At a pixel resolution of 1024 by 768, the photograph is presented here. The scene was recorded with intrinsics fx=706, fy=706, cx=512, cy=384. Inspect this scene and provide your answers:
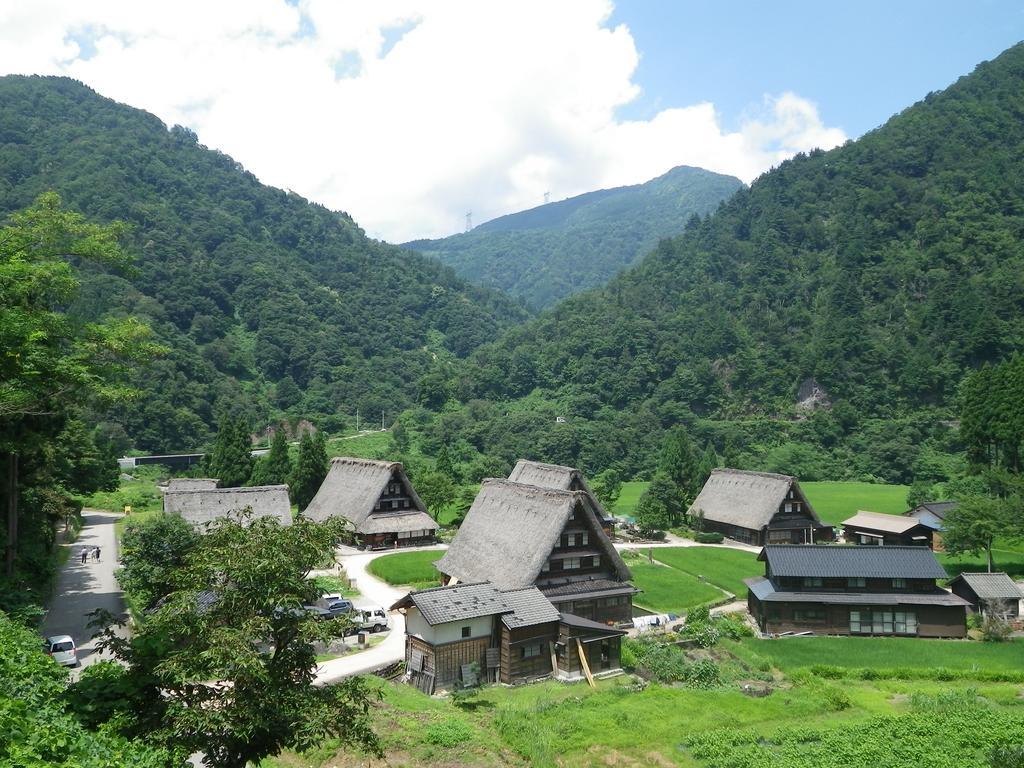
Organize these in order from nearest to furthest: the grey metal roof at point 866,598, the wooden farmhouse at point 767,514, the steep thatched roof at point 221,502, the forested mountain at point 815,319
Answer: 1. the grey metal roof at point 866,598
2. the steep thatched roof at point 221,502
3. the wooden farmhouse at point 767,514
4. the forested mountain at point 815,319

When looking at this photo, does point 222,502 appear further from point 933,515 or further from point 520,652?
point 933,515

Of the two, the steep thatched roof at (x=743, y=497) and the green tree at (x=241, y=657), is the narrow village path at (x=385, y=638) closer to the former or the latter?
the green tree at (x=241, y=657)

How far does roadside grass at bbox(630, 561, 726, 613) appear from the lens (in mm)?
40250

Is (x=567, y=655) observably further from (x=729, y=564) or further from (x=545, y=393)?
(x=545, y=393)

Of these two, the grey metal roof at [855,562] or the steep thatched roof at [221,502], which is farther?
the steep thatched roof at [221,502]

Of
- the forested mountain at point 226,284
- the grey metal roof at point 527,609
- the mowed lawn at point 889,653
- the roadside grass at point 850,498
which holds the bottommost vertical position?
the roadside grass at point 850,498

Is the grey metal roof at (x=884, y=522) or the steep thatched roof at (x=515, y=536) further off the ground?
the steep thatched roof at (x=515, y=536)

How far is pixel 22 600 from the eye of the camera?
2406 centimetres

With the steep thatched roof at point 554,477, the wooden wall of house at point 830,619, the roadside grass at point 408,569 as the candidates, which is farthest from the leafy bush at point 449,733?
the steep thatched roof at point 554,477

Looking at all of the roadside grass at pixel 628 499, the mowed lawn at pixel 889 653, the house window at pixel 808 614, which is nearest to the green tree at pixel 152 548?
the mowed lawn at pixel 889 653

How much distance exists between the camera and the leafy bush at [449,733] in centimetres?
2044

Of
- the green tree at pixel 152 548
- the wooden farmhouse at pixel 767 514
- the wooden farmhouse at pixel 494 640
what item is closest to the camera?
the wooden farmhouse at pixel 494 640

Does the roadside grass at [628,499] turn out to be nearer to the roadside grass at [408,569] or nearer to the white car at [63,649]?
the roadside grass at [408,569]

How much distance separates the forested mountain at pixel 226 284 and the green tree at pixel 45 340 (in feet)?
206
